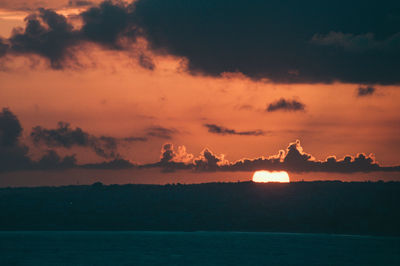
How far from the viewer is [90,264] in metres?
181

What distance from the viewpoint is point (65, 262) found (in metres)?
190

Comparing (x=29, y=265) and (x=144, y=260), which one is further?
(x=144, y=260)

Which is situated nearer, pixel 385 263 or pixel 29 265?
pixel 29 265

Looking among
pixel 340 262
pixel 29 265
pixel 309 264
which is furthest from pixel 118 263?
pixel 340 262

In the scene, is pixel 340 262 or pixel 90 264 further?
pixel 340 262

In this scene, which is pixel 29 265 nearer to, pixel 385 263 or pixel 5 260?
pixel 5 260

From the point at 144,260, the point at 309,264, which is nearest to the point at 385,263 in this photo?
the point at 309,264

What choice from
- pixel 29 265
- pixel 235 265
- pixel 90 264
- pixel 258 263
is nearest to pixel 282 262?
pixel 258 263

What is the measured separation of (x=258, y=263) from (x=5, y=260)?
232ft

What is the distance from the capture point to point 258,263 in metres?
191

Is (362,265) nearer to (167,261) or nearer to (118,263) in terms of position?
(167,261)

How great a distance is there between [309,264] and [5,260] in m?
84.2

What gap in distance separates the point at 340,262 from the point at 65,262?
7650cm

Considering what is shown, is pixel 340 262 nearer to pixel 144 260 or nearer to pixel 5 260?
pixel 144 260
